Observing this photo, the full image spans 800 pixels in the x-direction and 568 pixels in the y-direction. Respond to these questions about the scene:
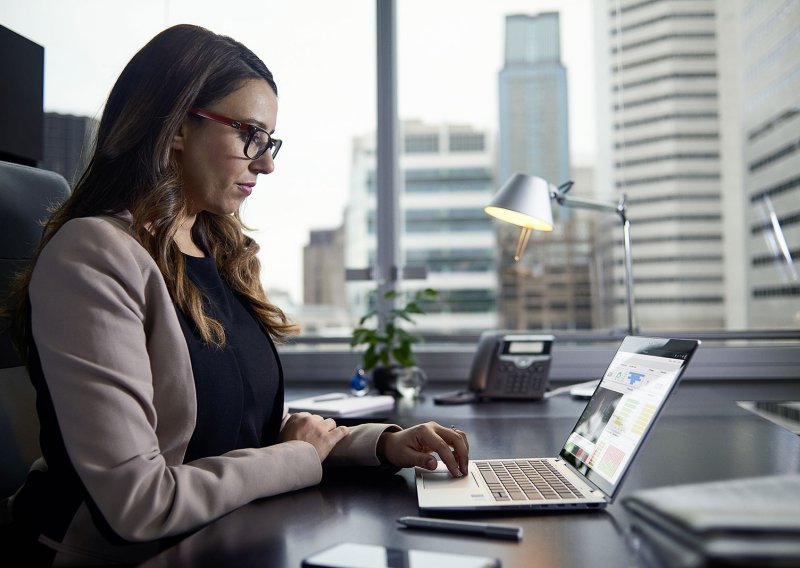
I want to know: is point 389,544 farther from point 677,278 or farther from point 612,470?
point 677,278

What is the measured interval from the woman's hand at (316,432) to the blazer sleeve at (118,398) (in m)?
0.14

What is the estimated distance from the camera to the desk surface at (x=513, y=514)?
824 millimetres

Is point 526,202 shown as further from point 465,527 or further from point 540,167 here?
point 465,527

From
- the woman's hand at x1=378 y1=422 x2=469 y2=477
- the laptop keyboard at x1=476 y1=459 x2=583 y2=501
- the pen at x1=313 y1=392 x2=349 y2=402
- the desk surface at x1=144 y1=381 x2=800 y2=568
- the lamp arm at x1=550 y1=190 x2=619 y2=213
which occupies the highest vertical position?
the lamp arm at x1=550 y1=190 x2=619 y2=213

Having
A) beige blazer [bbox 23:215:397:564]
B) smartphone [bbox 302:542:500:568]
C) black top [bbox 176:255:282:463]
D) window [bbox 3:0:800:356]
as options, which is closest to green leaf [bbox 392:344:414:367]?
window [bbox 3:0:800:356]

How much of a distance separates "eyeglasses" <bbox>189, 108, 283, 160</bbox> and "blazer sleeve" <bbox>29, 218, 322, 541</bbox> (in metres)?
0.32

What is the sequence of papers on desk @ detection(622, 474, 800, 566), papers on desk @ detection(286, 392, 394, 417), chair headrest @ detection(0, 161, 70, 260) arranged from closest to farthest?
papers on desk @ detection(622, 474, 800, 566) → chair headrest @ detection(0, 161, 70, 260) → papers on desk @ detection(286, 392, 394, 417)

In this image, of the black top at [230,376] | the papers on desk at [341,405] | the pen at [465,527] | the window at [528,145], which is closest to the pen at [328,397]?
the papers on desk at [341,405]

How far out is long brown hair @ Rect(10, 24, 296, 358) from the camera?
1.24 m

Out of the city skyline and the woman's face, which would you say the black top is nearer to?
the woman's face

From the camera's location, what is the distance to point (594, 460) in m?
1.07

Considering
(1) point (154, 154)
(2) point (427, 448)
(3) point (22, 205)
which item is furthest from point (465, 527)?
(3) point (22, 205)

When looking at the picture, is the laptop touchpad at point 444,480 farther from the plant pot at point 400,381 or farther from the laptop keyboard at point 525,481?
the plant pot at point 400,381

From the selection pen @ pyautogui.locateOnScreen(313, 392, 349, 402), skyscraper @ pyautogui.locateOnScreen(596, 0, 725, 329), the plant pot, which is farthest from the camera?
skyscraper @ pyautogui.locateOnScreen(596, 0, 725, 329)
